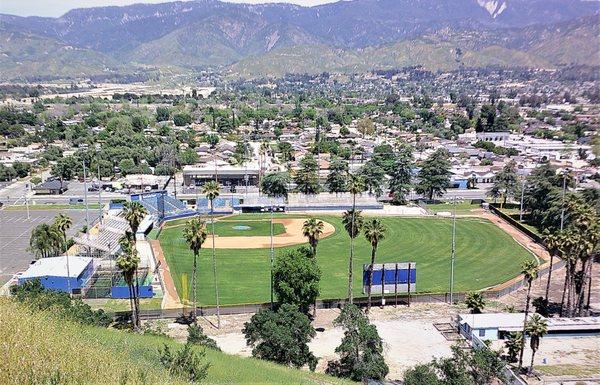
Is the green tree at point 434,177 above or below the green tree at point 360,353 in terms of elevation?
above

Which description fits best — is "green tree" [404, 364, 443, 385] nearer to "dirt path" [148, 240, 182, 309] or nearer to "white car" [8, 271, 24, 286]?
"dirt path" [148, 240, 182, 309]

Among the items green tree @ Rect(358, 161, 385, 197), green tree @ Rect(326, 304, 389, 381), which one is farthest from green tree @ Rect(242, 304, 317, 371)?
green tree @ Rect(358, 161, 385, 197)

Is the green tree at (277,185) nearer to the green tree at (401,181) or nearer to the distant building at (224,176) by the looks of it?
the distant building at (224,176)

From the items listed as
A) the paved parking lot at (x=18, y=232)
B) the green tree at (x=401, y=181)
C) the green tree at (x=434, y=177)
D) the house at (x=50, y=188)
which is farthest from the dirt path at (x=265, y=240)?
the house at (x=50, y=188)

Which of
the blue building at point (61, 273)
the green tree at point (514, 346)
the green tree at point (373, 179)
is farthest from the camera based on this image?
the green tree at point (373, 179)

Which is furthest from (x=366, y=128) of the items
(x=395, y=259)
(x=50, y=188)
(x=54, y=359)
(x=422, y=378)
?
(x=54, y=359)

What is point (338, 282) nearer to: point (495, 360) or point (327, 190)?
point (495, 360)

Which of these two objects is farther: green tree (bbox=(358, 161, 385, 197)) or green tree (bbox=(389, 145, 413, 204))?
green tree (bbox=(358, 161, 385, 197))
